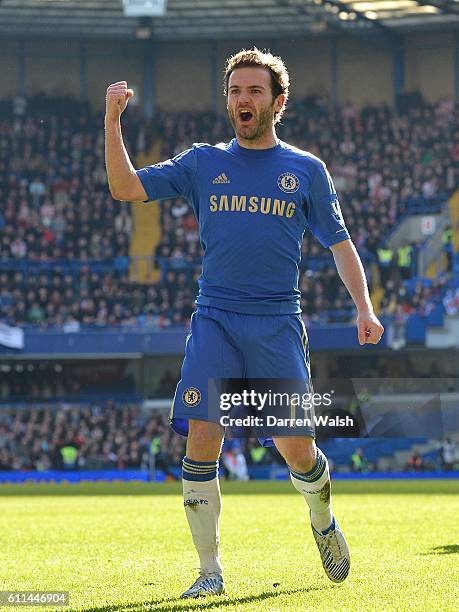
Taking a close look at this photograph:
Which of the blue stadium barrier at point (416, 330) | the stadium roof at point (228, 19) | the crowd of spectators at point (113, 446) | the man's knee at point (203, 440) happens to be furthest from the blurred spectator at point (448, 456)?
the man's knee at point (203, 440)

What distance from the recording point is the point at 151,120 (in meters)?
43.1

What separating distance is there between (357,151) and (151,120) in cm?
722

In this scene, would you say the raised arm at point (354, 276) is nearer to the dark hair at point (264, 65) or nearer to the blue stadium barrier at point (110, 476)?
the dark hair at point (264, 65)

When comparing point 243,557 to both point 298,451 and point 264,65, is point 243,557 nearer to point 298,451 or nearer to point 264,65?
point 298,451

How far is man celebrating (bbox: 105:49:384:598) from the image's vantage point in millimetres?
5707

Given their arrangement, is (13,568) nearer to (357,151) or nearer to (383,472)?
(383,472)

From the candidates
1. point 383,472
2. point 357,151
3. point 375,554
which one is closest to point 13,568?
point 375,554

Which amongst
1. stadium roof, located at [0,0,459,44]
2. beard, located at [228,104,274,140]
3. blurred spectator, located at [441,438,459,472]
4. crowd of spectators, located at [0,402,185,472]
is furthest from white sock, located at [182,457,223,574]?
stadium roof, located at [0,0,459,44]

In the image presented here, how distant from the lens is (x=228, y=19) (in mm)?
42344

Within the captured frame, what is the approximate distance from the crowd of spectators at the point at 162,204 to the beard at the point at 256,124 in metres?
29.2

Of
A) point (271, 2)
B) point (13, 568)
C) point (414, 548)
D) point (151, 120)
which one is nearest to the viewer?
point (13, 568)

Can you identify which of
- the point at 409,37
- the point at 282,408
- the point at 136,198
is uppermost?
the point at 409,37

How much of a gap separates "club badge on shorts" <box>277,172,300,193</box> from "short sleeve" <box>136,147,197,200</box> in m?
0.40

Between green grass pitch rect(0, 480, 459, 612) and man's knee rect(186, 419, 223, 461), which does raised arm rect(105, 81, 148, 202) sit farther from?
green grass pitch rect(0, 480, 459, 612)
